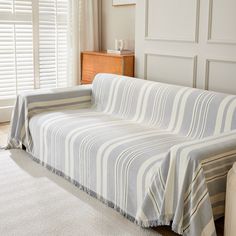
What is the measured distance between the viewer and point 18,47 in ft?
13.9

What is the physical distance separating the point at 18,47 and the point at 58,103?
1.16 meters

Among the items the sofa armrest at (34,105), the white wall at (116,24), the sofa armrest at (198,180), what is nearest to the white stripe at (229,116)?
the sofa armrest at (198,180)

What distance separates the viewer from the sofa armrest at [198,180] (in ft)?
6.03

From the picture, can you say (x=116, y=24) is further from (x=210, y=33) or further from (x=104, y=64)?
(x=210, y=33)

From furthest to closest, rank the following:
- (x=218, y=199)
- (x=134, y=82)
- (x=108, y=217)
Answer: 1. (x=134, y=82)
2. (x=108, y=217)
3. (x=218, y=199)

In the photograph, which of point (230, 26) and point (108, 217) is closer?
point (108, 217)

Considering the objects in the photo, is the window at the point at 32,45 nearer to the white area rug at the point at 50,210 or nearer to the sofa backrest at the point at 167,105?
the sofa backrest at the point at 167,105

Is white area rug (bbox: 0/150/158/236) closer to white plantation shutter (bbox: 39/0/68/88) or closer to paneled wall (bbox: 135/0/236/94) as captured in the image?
paneled wall (bbox: 135/0/236/94)

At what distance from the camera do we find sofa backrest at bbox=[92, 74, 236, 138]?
253 cm

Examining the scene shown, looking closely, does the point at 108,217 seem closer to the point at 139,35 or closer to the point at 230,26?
the point at 230,26

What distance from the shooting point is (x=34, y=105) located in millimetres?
3316

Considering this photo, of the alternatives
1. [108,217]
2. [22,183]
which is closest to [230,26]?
[108,217]

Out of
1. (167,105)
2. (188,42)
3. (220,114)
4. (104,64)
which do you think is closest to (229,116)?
(220,114)

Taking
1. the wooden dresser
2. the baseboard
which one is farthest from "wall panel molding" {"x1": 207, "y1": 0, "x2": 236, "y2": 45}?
the baseboard
